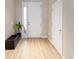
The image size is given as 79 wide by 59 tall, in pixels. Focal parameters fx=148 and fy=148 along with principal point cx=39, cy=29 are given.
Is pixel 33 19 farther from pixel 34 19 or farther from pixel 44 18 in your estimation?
pixel 44 18

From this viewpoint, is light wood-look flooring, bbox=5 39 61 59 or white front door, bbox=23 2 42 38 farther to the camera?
white front door, bbox=23 2 42 38

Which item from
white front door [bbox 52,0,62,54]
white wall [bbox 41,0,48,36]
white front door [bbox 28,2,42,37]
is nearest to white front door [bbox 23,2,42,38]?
white front door [bbox 28,2,42,37]

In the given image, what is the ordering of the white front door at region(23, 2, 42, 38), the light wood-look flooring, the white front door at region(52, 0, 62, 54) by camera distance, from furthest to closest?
the white front door at region(23, 2, 42, 38) < the white front door at region(52, 0, 62, 54) < the light wood-look flooring

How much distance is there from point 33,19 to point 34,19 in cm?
7

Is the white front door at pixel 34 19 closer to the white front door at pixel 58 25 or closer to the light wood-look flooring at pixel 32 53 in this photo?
the light wood-look flooring at pixel 32 53

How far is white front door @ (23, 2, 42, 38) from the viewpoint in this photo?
10.6 metres

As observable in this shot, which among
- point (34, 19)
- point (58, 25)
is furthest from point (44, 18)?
point (58, 25)

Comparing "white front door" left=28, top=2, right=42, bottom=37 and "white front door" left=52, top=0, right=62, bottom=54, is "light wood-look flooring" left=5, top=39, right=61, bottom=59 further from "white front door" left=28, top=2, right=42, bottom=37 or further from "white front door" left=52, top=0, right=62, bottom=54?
"white front door" left=28, top=2, right=42, bottom=37

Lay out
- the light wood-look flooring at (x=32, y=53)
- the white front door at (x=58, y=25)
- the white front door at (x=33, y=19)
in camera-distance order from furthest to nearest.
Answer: the white front door at (x=33, y=19) → the white front door at (x=58, y=25) → the light wood-look flooring at (x=32, y=53)

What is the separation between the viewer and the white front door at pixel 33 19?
1063 cm

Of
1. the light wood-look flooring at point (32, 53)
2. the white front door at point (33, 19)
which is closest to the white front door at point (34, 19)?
the white front door at point (33, 19)

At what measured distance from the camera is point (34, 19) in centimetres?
1073
